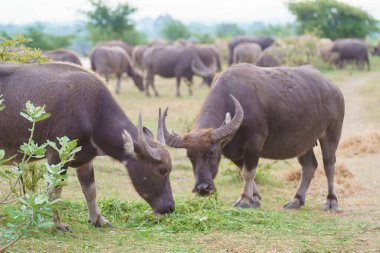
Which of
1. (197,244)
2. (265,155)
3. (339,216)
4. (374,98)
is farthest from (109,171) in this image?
(374,98)

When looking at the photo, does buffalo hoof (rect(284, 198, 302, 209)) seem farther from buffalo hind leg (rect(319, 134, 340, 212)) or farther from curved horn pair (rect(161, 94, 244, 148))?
curved horn pair (rect(161, 94, 244, 148))

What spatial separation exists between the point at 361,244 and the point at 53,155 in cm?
271

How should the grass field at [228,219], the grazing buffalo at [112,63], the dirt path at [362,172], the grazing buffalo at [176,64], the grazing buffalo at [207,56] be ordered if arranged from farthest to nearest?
the grazing buffalo at [207,56]
the grazing buffalo at [112,63]
the grazing buffalo at [176,64]
the dirt path at [362,172]
the grass field at [228,219]

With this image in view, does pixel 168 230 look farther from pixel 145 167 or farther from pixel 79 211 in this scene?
pixel 79 211

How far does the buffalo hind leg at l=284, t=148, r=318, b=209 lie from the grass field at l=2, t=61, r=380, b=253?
21 centimetres

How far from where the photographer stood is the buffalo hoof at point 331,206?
7.67m

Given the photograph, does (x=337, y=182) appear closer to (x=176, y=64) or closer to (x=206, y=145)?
(x=206, y=145)

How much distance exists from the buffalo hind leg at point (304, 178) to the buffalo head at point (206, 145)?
1.40 m

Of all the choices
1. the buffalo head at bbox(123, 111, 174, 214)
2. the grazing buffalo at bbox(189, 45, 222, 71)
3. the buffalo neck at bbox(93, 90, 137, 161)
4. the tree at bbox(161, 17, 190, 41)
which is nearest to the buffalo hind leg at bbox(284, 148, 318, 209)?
the buffalo head at bbox(123, 111, 174, 214)

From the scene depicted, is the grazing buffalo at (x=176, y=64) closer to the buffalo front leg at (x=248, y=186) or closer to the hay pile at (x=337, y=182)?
the hay pile at (x=337, y=182)

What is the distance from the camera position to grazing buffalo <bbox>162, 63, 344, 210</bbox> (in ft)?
22.7

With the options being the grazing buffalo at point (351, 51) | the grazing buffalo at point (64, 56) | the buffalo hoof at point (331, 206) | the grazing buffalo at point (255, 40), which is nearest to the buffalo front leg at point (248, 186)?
the buffalo hoof at point (331, 206)

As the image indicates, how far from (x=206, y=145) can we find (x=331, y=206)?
186 cm

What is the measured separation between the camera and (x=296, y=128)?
7625mm
